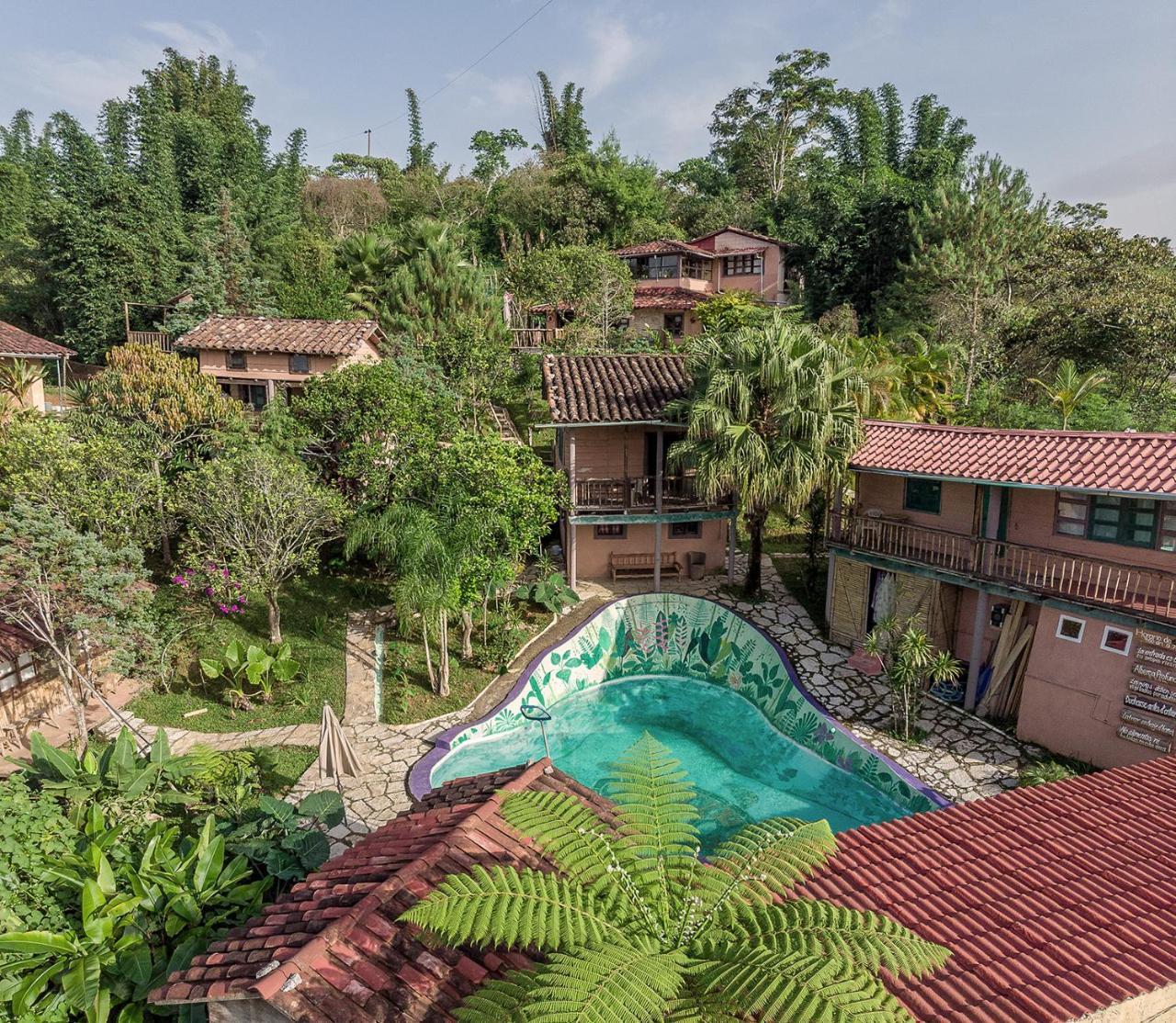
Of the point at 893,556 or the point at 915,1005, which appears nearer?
the point at 915,1005

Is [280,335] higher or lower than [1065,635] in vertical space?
higher

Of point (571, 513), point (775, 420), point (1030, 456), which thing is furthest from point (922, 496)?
point (571, 513)

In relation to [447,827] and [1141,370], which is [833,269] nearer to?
[1141,370]

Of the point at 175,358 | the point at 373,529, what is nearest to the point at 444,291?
the point at 175,358

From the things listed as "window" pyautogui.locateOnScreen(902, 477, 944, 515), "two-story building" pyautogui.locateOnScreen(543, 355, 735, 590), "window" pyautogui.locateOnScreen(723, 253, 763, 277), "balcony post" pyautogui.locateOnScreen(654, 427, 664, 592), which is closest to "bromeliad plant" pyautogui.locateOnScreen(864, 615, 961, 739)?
"window" pyautogui.locateOnScreen(902, 477, 944, 515)

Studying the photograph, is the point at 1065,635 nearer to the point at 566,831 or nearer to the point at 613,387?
the point at 566,831

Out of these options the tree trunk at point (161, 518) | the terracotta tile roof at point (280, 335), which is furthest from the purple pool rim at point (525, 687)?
the terracotta tile roof at point (280, 335)
